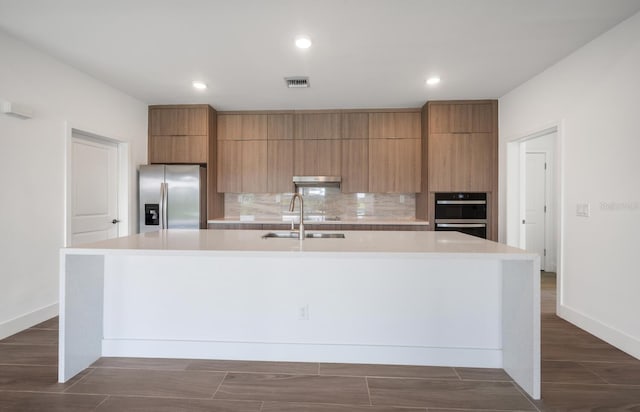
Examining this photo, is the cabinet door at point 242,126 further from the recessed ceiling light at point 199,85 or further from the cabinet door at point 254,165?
the recessed ceiling light at point 199,85

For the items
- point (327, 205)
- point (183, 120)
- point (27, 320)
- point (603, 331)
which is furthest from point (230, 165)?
point (603, 331)

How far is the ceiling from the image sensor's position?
241 centimetres

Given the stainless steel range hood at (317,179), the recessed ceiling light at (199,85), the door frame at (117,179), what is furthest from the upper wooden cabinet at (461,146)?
the door frame at (117,179)

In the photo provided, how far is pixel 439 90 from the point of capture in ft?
13.6

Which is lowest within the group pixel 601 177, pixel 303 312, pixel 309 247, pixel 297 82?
pixel 303 312

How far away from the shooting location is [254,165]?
5098 millimetres

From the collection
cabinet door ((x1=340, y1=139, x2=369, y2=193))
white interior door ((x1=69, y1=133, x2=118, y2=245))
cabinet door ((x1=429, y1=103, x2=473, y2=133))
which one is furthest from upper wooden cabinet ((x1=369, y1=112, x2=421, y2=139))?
white interior door ((x1=69, y1=133, x2=118, y2=245))

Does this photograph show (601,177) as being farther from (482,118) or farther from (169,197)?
(169,197)

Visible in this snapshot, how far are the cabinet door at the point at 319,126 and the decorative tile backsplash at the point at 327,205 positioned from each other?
851mm

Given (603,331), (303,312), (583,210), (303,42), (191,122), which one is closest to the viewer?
(303,312)

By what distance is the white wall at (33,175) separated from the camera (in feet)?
9.27

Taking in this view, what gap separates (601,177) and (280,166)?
370 cm

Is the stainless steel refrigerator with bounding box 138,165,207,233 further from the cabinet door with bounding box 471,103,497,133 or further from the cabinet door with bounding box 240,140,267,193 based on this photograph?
the cabinet door with bounding box 471,103,497,133

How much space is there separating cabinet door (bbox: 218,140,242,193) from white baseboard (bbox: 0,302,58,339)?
252cm
